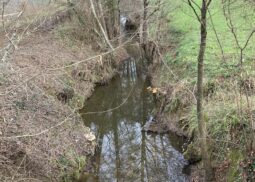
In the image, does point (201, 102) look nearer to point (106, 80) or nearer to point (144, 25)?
point (106, 80)

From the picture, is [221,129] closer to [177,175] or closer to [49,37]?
[177,175]

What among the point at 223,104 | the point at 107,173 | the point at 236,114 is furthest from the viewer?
the point at 107,173

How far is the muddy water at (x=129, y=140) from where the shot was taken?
946 centimetres

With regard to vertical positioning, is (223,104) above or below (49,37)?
below

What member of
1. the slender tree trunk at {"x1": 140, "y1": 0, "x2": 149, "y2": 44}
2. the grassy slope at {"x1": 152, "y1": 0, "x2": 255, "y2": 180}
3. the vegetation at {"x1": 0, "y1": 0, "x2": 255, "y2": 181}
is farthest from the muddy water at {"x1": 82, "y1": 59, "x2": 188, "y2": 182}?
the slender tree trunk at {"x1": 140, "y1": 0, "x2": 149, "y2": 44}

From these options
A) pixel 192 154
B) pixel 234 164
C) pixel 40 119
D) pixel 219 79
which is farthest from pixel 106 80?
pixel 234 164

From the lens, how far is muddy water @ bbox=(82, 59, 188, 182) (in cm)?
946

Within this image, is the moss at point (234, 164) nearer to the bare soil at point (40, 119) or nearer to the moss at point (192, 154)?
the moss at point (192, 154)

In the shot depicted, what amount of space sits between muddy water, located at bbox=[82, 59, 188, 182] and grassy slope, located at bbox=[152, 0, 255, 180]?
1057 mm

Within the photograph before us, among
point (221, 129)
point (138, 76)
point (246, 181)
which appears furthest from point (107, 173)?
point (138, 76)

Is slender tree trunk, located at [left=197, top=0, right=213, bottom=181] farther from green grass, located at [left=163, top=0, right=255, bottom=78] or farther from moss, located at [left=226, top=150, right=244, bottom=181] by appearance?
green grass, located at [left=163, top=0, right=255, bottom=78]

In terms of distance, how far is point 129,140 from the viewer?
36.9ft

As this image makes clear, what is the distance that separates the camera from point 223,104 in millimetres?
8719

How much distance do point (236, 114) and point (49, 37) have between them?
1076 centimetres
